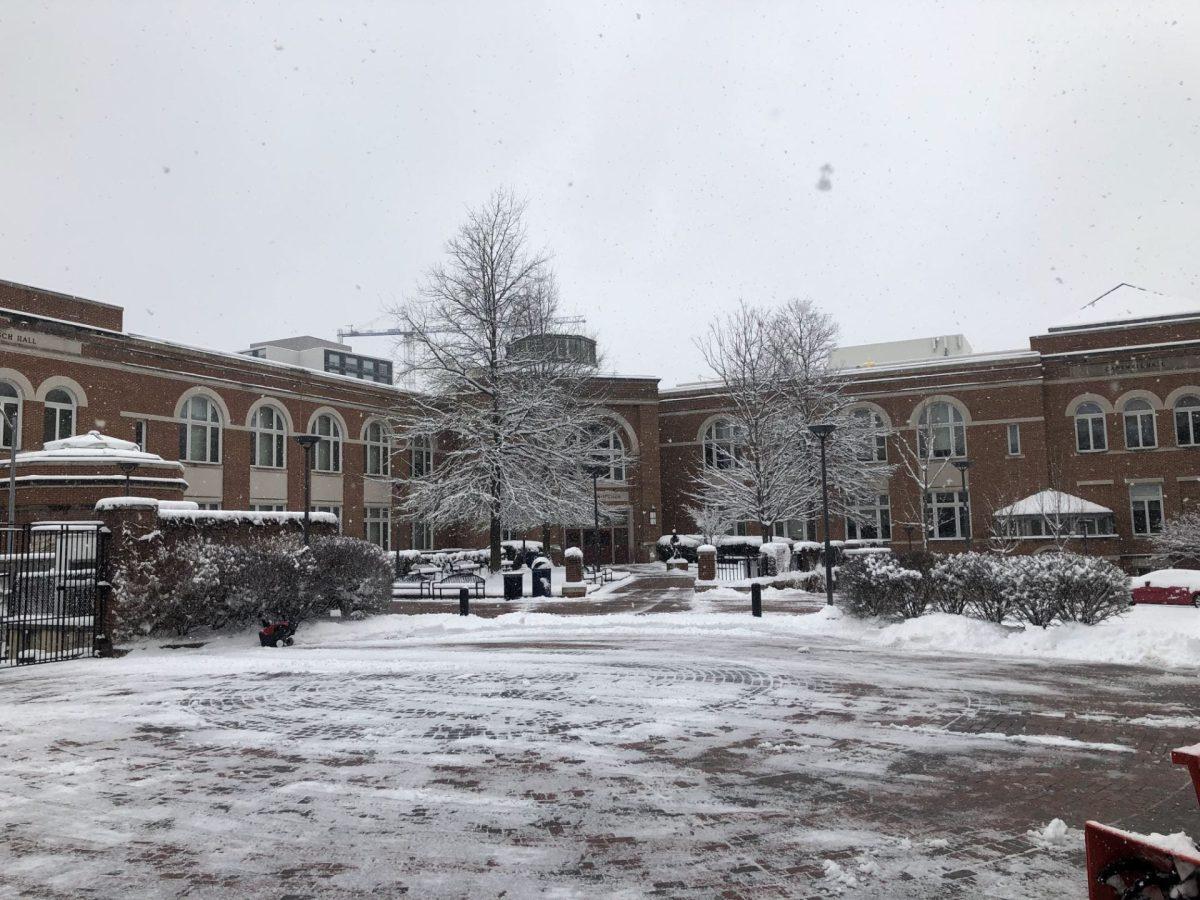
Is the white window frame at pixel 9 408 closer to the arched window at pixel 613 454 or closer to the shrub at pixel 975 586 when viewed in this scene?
the arched window at pixel 613 454

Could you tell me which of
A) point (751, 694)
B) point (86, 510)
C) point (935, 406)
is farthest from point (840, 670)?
point (935, 406)

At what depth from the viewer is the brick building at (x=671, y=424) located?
29188 millimetres

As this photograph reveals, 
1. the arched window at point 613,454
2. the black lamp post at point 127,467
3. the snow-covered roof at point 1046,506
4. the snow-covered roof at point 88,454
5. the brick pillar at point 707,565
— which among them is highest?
the arched window at point 613,454

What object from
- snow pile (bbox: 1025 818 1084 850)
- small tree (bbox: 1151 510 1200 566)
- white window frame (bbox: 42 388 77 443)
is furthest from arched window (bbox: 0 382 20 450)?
small tree (bbox: 1151 510 1200 566)

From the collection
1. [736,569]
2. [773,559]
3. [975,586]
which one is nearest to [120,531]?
[975,586]

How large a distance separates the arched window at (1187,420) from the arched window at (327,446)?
39.5 meters

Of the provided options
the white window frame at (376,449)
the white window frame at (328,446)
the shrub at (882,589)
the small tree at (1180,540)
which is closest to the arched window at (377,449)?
the white window frame at (376,449)

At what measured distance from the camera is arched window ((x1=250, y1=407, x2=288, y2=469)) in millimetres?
35281

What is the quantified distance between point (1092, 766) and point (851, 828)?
2605mm

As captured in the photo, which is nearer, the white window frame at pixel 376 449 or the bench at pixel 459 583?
the bench at pixel 459 583

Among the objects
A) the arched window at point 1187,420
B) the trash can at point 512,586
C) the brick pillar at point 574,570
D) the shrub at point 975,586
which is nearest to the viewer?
the shrub at point 975,586

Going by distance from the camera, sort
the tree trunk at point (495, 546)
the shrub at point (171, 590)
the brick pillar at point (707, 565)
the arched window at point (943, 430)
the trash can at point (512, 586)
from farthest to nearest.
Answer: the arched window at point (943, 430) → the tree trunk at point (495, 546) → the brick pillar at point (707, 565) → the trash can at point (512, 586) → the shrub at point (171, 590)

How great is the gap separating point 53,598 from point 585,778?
41.5 ft

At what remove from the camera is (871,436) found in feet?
136
